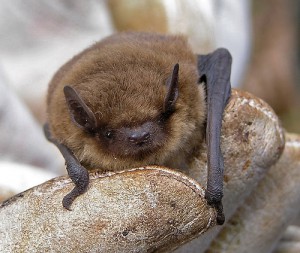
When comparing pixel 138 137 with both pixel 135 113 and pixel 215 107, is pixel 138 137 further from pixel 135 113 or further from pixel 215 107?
pixel 215 107

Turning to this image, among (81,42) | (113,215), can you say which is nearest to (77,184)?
(113,215)

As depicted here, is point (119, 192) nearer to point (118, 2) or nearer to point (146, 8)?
point (146, 8)

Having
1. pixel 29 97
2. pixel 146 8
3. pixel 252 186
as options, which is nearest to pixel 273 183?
pixel 252 186

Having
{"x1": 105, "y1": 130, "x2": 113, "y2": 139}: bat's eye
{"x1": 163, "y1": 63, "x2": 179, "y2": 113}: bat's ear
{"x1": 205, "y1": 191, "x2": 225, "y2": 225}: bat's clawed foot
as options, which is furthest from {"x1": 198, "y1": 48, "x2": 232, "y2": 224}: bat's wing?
{"x1": 105, "y1": 130, "x2": 113, "y2": 139}: bat's eye

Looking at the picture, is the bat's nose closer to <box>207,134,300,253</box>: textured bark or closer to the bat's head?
the bat's head

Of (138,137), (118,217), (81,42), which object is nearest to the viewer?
(118,217)

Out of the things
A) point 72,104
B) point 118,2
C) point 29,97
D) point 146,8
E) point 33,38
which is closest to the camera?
point 72,104

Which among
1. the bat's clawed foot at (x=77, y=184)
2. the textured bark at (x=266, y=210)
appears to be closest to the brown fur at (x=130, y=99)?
the bat's clawed foot at (x=77, y=184)
